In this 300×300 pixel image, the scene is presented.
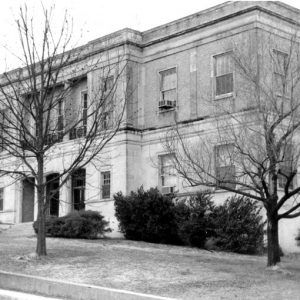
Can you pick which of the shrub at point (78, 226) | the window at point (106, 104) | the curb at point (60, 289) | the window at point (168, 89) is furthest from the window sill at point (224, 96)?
the curb at point (60, 289)

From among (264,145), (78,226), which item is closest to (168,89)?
(78,226)

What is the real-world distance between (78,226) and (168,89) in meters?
8.26

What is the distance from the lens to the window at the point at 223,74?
25719mm

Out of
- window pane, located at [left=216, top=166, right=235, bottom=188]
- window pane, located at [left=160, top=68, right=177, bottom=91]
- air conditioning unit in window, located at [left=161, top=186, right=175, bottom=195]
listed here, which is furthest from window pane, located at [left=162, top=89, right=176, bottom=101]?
window pane, located at [left=216, top=166, right=235, bottom=188]

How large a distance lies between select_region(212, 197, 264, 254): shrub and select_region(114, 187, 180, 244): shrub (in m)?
2.01

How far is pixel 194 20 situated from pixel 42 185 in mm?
12825

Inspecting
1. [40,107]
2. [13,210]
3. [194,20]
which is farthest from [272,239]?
[13,210]

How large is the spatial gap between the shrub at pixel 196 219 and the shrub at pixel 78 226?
312 centimetres

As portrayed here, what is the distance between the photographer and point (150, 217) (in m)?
23.8

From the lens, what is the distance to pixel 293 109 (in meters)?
15.7

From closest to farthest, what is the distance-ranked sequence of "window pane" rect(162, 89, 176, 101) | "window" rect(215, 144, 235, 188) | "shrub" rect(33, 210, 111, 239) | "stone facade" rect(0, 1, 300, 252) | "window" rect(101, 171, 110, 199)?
"window" rect(215, 144, 235, 188) → "shrub" rect(33, 210, 111, 239) → "stone facade" rect(0, 1, 300, 252) → "window pane" rect(162, 89, 176, 101) → "window" rect(101, 171, 110, 199)

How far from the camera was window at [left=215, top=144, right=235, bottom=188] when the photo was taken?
55.7 ft

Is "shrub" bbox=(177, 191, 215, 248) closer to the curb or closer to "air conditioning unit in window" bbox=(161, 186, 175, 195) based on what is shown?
"air conditioning unit in window" bbox=(161, 186, 175, 195)

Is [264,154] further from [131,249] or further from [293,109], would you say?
[131,249]
